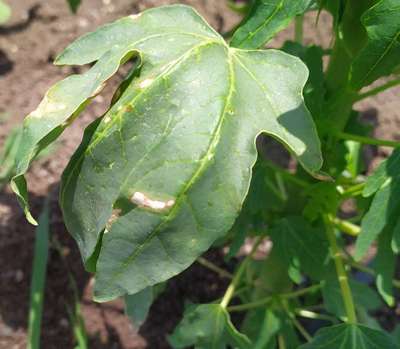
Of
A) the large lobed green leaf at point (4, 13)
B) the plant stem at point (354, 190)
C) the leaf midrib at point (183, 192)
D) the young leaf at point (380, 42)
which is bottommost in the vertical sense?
the plant stem at point (354, 190)

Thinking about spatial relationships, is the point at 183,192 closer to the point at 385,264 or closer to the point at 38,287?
the point at 385,264

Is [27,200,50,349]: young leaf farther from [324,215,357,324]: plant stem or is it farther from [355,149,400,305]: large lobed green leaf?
[355,149,400,305]: large lobed green leaf

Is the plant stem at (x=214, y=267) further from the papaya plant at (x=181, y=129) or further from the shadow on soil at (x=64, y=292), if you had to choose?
the papaya plant at (x=181, y=129)

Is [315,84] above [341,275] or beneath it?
above

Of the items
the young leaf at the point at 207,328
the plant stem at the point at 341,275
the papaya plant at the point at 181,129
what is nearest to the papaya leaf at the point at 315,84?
the papaya plant at the point at 181,129

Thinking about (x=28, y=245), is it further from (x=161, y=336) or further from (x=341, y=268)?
(x=341, y=268)

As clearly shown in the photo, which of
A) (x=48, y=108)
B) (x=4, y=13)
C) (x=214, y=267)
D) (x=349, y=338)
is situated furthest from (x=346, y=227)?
(x=4, y=13)
